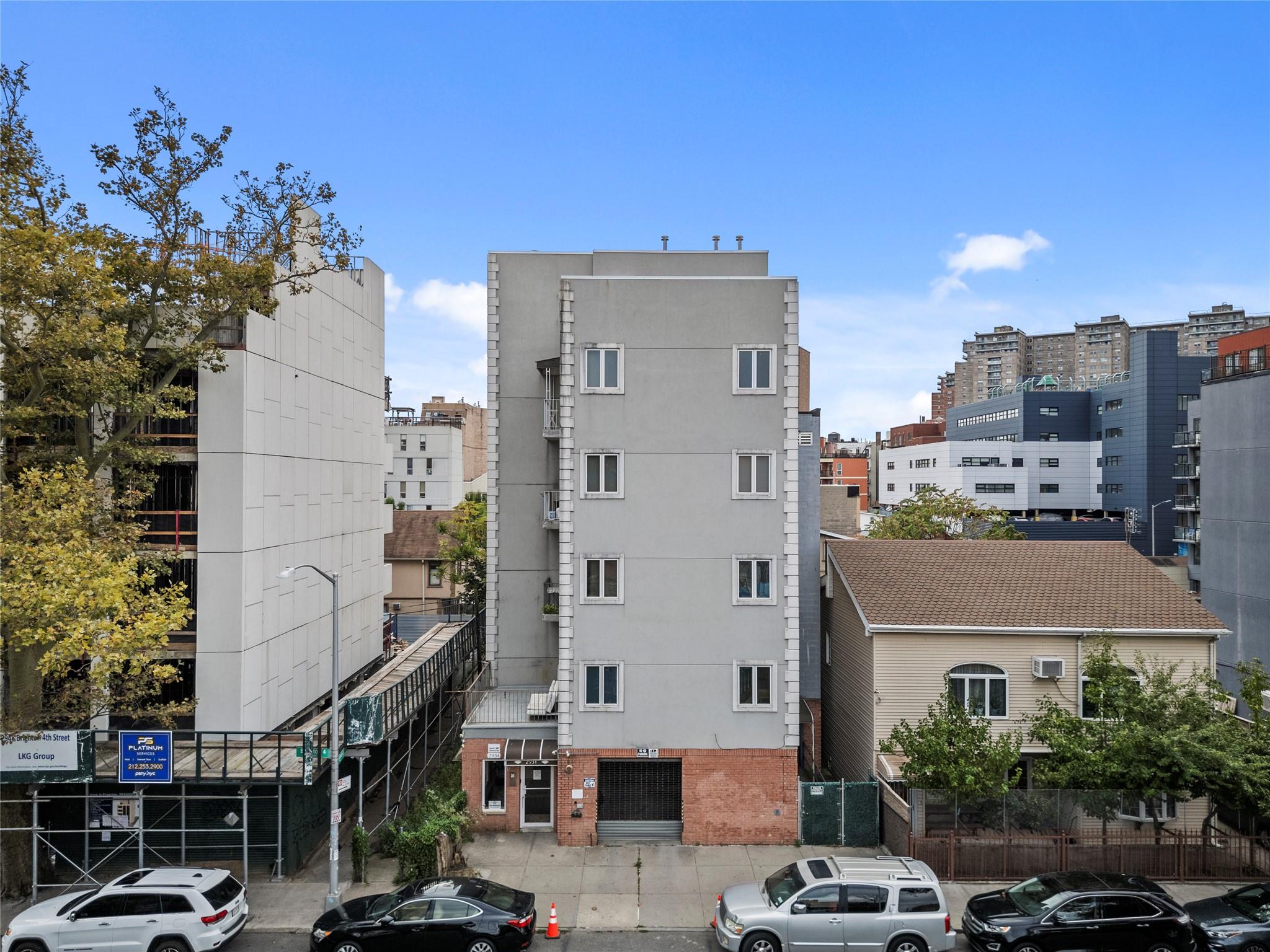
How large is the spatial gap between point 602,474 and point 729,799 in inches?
371

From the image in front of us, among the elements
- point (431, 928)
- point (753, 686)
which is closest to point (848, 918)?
point (753, 686)

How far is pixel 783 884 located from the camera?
53.0 ft

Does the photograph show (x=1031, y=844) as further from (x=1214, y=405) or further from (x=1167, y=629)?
(x=1214, y=405)

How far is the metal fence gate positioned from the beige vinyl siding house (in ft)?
3.29

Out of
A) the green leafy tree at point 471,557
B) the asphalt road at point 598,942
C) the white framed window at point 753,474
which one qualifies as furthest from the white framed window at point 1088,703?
the green leafy tree at point 471,557

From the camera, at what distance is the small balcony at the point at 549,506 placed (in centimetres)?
2478

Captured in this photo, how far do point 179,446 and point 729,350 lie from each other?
15.5 meters

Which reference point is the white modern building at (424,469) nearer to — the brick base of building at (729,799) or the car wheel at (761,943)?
the brick base of building at (729,799)

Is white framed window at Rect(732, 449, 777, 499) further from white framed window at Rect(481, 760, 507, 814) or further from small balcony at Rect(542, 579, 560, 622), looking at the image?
white framed window at Rect(481, 760, 507, 814)

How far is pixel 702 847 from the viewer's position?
2127 cm

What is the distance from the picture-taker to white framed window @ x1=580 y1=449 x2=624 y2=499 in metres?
21.8

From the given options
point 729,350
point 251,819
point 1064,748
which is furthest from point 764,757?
point 251,819

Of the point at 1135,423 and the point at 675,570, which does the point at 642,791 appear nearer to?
the point at 675,570

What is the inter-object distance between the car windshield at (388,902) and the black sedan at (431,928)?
2 cm
